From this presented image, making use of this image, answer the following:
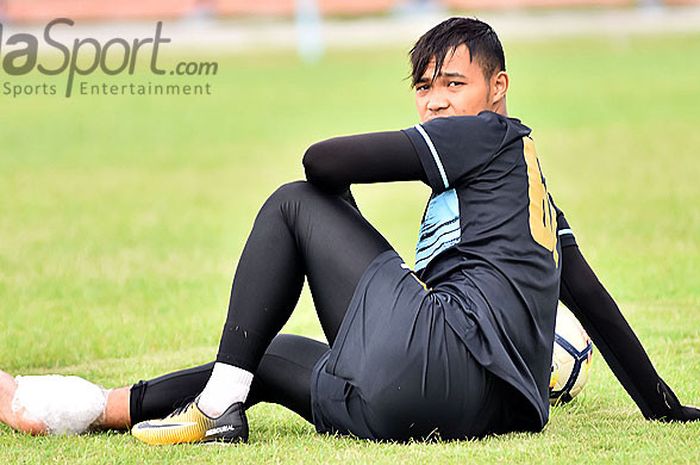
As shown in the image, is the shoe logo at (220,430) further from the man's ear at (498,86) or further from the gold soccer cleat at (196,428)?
the man's ear at (498,86)

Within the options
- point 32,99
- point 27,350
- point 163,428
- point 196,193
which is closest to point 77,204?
point 196,193

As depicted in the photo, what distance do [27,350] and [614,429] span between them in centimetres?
305

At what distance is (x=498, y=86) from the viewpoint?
4242 mm

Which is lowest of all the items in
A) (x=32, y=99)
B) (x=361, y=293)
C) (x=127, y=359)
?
(x=127, y=359)

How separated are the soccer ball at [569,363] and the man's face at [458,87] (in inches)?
42.1

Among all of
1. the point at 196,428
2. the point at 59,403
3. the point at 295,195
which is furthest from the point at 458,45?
the point at 59,403

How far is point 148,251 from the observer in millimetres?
9469

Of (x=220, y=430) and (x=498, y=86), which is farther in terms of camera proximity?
(x=498, y=86)

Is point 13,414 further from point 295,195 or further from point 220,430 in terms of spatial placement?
point 295,195

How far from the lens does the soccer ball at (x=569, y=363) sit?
494 cm

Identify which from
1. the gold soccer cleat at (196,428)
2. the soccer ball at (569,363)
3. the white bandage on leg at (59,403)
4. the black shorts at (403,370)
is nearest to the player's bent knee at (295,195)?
the black shorts at (403,370)

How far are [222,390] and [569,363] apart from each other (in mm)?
1475

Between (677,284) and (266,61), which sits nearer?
(677,284)

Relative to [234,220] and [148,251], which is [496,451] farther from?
[234,220]
